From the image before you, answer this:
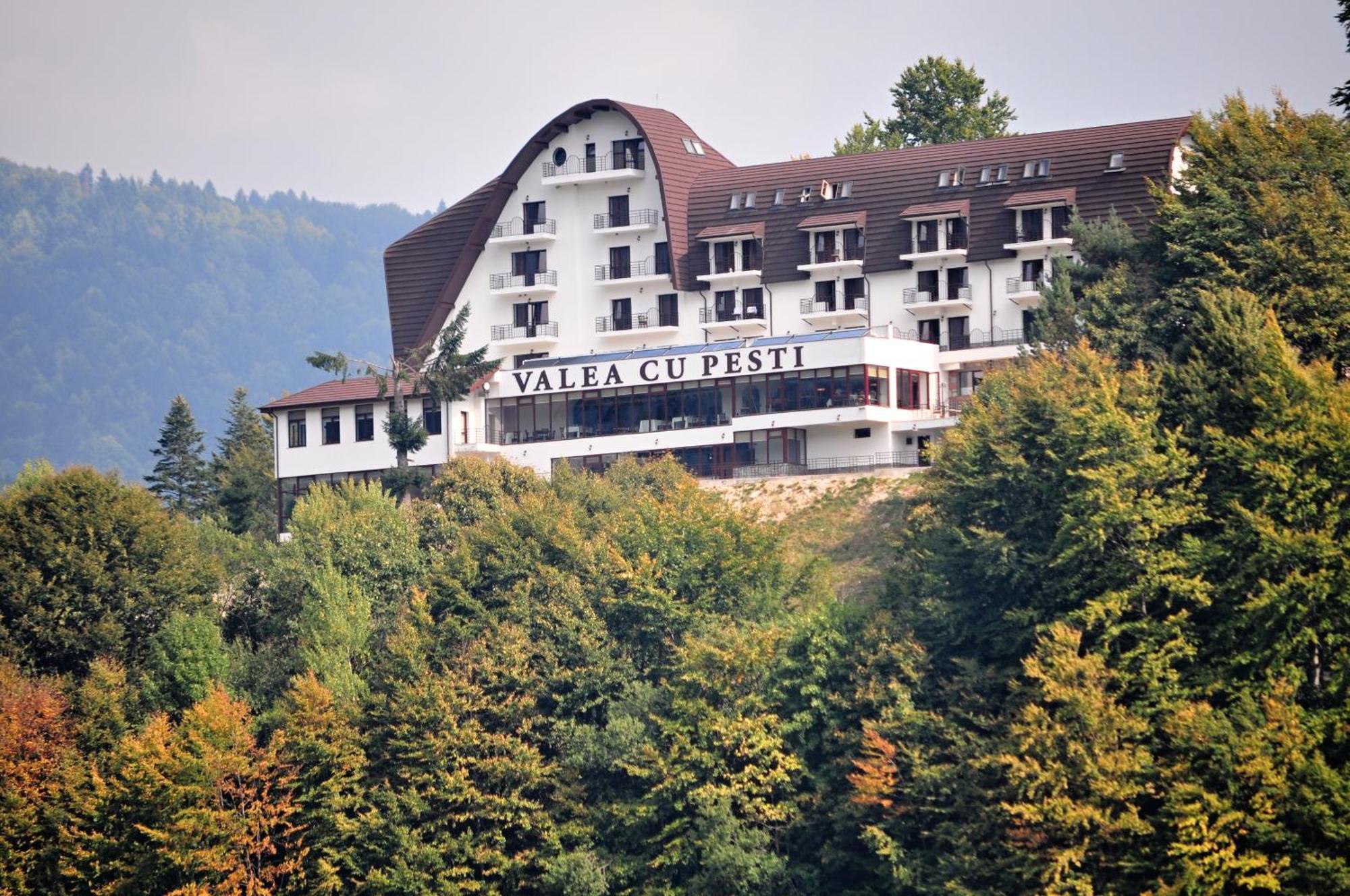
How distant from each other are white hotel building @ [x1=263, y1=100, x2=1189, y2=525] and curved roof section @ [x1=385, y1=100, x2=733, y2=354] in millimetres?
123

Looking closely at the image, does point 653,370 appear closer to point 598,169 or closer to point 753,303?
point 753,303

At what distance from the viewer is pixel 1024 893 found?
51.6 meters

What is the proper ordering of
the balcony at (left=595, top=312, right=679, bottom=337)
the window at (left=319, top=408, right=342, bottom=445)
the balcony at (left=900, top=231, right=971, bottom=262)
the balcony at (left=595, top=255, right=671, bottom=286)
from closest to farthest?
the balcony at (left=900, top=231, right=971, bottom=262) < the window at (left=319, top=408, right=342, bottom=445) < the balcony at (left=595, top=312, right=679, bottom=337) < the balcony at (left=595, top=255, right=671, bottom=286)

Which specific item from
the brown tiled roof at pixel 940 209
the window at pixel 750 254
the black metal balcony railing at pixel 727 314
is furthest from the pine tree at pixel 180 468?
the brown tiled roof at pixel 940 209

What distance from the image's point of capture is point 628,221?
301 ft

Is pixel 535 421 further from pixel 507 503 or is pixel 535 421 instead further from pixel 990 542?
pixel 990 542

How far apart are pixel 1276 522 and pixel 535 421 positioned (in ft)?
135

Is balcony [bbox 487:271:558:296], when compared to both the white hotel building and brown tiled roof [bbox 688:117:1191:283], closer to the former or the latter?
the white hotel building

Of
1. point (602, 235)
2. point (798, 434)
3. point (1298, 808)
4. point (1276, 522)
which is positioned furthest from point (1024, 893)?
point (602, 235)

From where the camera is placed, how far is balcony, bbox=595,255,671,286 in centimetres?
9062

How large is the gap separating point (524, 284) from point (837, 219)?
49.8ft

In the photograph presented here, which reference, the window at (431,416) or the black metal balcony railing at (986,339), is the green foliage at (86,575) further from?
the black metal balcony railing at (986,339)

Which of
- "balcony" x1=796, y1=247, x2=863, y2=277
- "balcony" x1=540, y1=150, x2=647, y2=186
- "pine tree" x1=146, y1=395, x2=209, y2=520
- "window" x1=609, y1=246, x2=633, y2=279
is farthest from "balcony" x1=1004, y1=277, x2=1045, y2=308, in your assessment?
"pine tree" x1=146, y1=395, x2=209, y2=520

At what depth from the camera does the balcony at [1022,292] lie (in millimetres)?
83438
